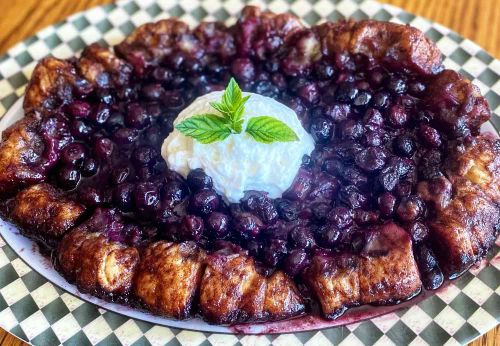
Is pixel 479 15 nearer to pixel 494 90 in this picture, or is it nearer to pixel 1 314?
pixel 494 90

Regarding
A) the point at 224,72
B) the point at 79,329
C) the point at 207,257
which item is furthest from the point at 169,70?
the point at 79,329

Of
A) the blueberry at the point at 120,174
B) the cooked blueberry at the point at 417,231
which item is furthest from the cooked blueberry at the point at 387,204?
the blueberry at the point at 120,174

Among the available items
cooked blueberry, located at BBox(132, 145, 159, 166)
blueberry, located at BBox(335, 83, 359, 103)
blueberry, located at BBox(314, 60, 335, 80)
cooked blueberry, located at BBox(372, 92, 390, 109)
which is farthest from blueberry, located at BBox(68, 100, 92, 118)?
cooked blueberry, located at BBox(372, 92, 390, 109)

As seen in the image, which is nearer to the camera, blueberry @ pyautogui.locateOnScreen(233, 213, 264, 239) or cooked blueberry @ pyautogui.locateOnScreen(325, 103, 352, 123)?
blueberry @ pyautogui.locateOnScreen(233, 213, 264, 239)

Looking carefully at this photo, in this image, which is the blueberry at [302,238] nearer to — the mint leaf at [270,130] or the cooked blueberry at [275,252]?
the cooked blueberry at [275,252]

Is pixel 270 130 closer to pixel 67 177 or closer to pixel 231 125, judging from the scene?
pixel 231 125

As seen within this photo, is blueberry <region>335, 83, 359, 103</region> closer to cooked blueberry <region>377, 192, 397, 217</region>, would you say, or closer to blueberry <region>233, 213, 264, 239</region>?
cooked blueberry <region>377, 192, 397, 217</region>
